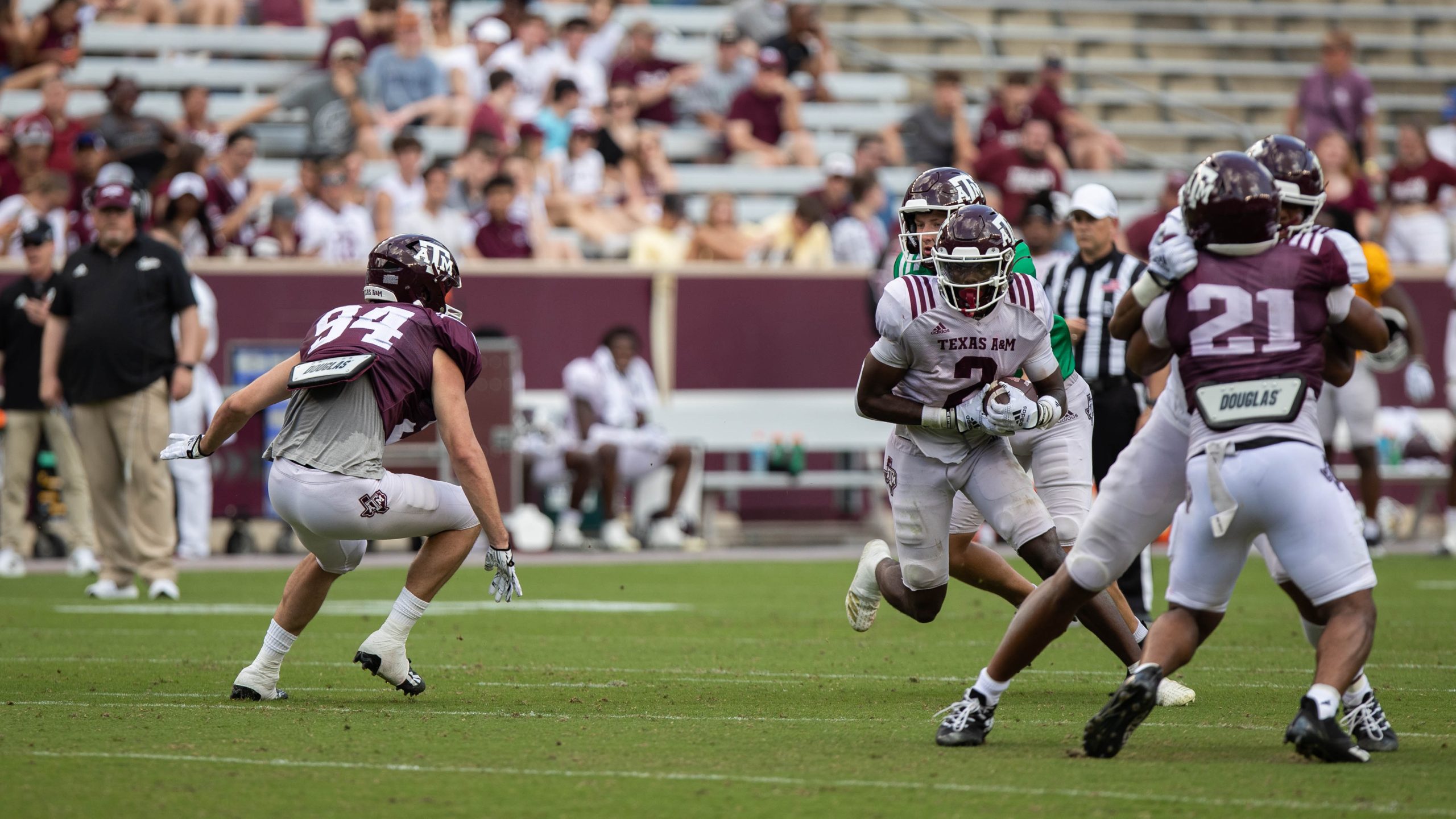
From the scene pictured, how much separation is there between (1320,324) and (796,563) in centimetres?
836

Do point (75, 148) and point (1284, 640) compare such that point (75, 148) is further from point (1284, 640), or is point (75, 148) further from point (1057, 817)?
point (1057, 817)

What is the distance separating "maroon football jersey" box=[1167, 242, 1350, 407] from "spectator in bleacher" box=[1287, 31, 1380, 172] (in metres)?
13.8

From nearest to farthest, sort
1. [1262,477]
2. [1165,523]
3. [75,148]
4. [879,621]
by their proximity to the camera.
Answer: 1. [1262,477]
2. [1165,523]
3. [879,621]
4. [75,148]

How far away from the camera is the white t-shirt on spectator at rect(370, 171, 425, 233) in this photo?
49.2 ft

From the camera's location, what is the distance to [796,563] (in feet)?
43.1

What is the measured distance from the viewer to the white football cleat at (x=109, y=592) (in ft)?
33.7

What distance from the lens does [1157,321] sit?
16.7 feet

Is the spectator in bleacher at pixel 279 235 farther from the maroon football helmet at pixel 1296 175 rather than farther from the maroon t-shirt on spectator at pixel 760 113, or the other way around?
the maroon football helmet at pixel 1296 175

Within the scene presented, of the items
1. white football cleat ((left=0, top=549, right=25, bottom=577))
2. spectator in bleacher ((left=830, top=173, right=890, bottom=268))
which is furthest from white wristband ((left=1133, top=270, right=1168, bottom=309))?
spectator in bleacher ((left=830, top=173, right=890, bottom=268))

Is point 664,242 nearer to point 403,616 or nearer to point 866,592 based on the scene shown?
point 866,592

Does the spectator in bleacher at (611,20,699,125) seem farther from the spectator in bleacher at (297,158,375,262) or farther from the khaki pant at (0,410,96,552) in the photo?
the khaki pant at (0,410,96,552)

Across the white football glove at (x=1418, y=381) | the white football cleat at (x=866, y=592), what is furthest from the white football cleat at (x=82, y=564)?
the white football glove at (x=1418, y=381)

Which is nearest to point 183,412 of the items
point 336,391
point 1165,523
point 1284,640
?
point 336,391

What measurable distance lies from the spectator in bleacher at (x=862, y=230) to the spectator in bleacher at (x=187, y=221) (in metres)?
5.28
